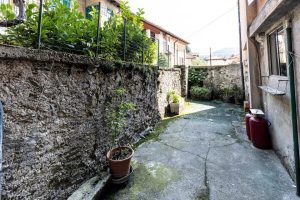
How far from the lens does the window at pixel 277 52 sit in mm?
3189

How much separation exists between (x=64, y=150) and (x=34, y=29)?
1.74 metres

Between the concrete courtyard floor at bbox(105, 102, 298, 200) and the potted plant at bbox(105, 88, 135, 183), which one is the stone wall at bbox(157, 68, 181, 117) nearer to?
the concrete courtyard floor at bbox(105, 102, 298, 200)

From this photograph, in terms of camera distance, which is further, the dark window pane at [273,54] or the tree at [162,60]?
the tree at [162,60]

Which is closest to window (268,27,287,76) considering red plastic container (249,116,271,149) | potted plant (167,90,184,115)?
red plastic container (249,116,271,149)

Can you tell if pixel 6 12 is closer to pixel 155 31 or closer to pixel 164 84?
pixel 164 84

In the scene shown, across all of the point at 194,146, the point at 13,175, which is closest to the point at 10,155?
the point at 13,175

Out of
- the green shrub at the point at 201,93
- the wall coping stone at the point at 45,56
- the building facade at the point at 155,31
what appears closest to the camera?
the wall coping stone at the point at 45,56

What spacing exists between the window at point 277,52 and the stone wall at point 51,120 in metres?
3.40

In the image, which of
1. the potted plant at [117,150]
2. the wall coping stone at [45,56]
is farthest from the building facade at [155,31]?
the potted plant at [117,150]

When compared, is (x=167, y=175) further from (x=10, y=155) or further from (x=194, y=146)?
(x=10, y=155)

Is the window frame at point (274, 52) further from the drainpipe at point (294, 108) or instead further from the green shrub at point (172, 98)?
the green shrub at point (172, 98)

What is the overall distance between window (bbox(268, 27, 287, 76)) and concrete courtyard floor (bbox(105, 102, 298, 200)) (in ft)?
6.17

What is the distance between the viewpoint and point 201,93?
10.6 m

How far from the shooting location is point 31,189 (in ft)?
6.40
